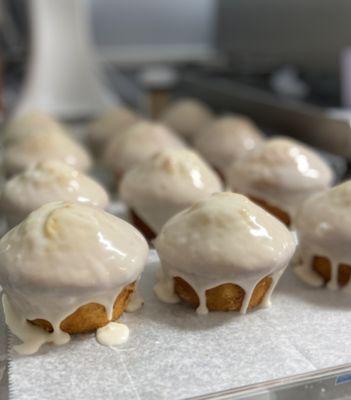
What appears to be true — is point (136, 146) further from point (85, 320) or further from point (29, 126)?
point (85, 320)

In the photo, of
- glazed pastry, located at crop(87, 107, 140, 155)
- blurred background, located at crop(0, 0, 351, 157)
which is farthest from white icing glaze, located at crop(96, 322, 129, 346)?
glazed pastry, located at crop(87, 107, 140, 155)

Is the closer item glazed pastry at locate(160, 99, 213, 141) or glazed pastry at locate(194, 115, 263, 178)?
glazed pastry at locate(194, 115, 263, 178)

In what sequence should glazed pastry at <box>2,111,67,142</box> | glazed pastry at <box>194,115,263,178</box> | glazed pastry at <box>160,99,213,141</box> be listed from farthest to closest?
1. glazed pastry at <box>160,99,213,141</box>
2. glazed pastry at <box>2,111,67,142</box>
3. glazed pastry at <box>194,115,263,178</box>

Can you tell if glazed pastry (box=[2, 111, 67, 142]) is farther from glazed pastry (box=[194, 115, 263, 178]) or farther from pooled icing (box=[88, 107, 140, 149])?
glazed pastry (box=[194, 115, 263, 178])

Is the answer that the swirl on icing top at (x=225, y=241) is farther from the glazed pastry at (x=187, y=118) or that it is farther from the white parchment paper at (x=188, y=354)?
the glazed pastry at (x=187, y=118)

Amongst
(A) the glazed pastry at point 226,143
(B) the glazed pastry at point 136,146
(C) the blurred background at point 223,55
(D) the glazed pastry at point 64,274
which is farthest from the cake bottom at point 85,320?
(C) the blurred background at point 223,55
